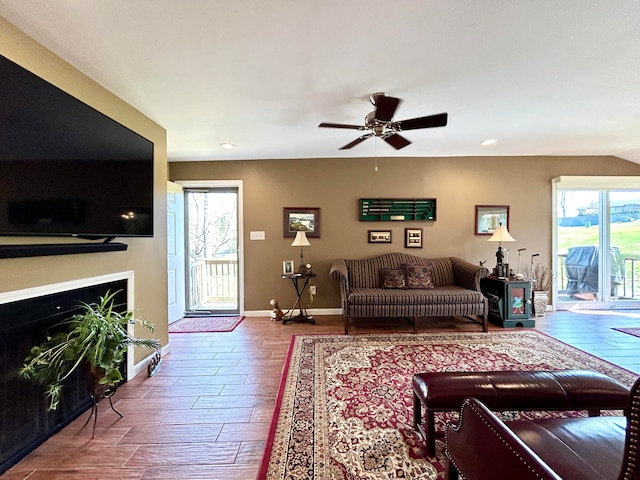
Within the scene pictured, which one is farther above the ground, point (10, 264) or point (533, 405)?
point (10, 264)

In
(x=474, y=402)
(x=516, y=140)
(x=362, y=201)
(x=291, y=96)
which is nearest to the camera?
(x=474, y=402)

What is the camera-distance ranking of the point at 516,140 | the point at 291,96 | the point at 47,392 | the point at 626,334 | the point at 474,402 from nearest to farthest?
the point at 474,402, the point at 47,392, the point at 291,96, the point at 626,334, the point at 516,140

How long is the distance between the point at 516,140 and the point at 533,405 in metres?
3.33

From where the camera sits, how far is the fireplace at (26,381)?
1507 mm

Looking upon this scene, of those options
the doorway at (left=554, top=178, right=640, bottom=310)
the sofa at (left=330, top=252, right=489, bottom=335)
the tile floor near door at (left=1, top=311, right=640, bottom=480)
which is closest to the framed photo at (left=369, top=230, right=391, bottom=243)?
the sofa at (left=330, top=252, right=489, bottom=335)

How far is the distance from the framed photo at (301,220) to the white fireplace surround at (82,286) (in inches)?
89.5

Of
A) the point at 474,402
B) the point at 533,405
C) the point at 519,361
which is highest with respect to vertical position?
the point at 474,402

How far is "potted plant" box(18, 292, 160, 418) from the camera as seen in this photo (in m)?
1.61

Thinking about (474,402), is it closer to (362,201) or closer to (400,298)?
(400,298)

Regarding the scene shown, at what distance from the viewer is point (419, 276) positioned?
3830 millimetres

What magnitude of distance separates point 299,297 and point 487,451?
3.40 m

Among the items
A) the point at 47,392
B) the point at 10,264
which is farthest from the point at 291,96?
the point at 47,392

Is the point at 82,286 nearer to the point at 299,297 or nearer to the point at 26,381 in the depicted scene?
the point at 26,381

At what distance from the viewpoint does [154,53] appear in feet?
5.81
